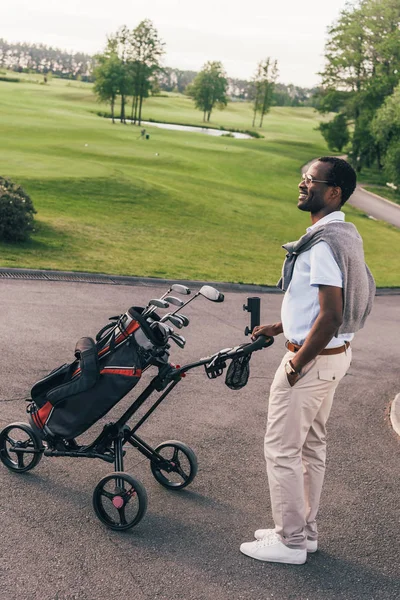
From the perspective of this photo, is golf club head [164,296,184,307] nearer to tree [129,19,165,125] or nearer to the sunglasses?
the sunglasses

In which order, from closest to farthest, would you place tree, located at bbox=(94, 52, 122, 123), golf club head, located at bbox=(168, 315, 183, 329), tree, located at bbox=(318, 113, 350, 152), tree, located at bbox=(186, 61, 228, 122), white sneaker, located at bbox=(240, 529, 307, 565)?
white sneaker, located at bbox=(240, 529, 307, 565)
golf club head, located at bbox=(168, 315, 183, 329)
tree, located at bbox=(318, 113, 350, 152)
tree, located at bbox=(94, 52, 122, 123)
tree, located at bbox=(186, 61, 228, 122)

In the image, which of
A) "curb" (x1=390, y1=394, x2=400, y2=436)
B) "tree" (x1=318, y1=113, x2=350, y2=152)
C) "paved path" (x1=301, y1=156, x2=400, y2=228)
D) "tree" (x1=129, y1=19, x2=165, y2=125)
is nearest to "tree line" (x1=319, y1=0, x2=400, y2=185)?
"tree" (x1=318, y1=113, x2=350, y2=152)

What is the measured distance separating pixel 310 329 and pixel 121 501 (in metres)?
1.87

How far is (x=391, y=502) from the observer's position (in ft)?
20.4

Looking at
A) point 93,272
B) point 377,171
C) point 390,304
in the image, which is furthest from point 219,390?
point 377,171

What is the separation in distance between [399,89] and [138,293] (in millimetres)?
46401

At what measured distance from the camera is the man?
4.56 metres

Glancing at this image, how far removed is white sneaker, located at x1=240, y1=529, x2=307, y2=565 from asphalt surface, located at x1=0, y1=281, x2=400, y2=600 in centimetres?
5

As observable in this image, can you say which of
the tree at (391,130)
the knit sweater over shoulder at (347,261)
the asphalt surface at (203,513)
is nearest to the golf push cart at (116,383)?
the asphalt surface at (203,513)

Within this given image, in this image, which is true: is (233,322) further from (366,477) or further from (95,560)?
(95,560)

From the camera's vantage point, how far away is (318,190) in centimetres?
478

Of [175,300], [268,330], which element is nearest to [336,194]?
[268,330]

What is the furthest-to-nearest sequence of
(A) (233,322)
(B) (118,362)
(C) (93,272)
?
(C) (93,272), (A) (233,322), (B) (118,362)

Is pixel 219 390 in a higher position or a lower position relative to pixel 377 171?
higher
